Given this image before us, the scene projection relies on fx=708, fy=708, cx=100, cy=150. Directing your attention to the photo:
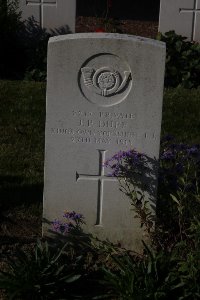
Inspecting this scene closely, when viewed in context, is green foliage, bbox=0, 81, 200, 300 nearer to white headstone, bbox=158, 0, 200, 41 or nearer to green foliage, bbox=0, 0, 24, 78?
green foliage, bbox=0, 0, 24, 78

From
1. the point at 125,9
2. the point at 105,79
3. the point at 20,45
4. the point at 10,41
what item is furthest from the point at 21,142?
the point at 125,9

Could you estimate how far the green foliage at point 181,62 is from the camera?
29.0 ft

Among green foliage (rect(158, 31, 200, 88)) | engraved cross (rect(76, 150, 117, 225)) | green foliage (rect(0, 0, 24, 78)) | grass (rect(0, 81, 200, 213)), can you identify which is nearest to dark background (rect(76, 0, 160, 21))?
green foliage (rect(0, 0, 24, 78))

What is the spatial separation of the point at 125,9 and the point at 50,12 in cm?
660

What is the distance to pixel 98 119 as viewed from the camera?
4.66m

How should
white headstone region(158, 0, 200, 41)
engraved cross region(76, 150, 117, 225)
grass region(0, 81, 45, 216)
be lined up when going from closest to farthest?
1. engraved cross region(76, 150, 117, 225)
2. grass region(0, 81, 45, 216)
3. white headstone region(158, 0, 200, 41)

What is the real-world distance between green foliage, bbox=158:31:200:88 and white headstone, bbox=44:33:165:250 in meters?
4.14

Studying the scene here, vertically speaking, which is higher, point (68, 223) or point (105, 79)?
point (105, 79)

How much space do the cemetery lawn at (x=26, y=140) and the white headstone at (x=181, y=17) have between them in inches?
58.1

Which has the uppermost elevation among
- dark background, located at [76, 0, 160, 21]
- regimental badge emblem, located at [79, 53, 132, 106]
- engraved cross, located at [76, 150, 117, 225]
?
dark background, located at [76, 0, 160, 21]

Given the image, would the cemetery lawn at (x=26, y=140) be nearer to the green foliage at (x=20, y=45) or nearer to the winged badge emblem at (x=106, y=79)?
the green foliage at (x=20, y=45)

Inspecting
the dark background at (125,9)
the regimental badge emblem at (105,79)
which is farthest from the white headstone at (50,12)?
the dark background at (125,9)

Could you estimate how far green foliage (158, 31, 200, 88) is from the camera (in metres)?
8.84

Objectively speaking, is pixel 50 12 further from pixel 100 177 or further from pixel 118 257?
pixel 118 257
